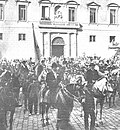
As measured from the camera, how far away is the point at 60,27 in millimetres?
33375

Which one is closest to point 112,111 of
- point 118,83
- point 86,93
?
point 118,83

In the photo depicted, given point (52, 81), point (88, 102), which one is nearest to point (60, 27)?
point (52, 81)

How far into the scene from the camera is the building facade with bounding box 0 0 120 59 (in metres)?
32.8

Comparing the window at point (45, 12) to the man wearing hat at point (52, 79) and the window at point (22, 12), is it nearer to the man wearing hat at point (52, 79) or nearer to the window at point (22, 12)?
the window at point (22, 12)

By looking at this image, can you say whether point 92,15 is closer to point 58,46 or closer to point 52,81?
point 58,46

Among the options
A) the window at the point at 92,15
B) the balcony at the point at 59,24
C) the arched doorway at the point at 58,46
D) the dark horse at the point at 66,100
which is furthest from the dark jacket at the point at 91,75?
the window at the point at 92,15

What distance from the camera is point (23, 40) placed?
33156mm

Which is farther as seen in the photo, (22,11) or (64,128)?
(22,11)

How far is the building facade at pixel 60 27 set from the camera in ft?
108

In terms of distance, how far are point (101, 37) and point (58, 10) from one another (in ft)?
20.2

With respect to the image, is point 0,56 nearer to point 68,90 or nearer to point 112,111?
point 112,111

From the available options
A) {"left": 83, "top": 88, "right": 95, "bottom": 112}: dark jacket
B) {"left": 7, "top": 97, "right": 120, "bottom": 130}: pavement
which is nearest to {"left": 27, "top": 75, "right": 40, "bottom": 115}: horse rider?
{"left": 7, "top": 97, "right": 120, "bottom": 130}: pavement

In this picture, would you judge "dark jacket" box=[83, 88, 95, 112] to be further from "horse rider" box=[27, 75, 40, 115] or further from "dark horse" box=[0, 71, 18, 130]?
"horse rider" box=[27, 75, 40, 115]

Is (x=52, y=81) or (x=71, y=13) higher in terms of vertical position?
(x=71, y=13)
